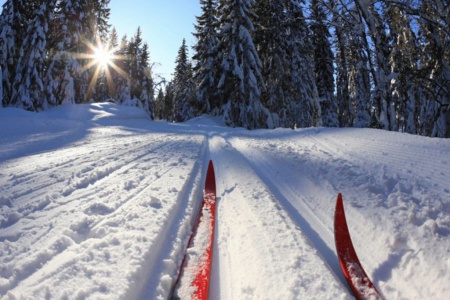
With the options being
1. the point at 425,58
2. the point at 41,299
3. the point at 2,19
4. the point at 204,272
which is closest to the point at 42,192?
the point at 41,299

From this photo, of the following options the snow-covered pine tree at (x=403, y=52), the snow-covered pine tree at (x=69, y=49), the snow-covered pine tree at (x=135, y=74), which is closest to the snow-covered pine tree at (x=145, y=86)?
the snow-covered pine tree at (x=135, y=74)

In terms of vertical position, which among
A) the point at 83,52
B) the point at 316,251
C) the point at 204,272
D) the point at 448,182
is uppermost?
the point at 83,52

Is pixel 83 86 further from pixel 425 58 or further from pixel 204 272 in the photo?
pixel 204 272

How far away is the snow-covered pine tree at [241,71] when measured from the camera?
60.7 ft

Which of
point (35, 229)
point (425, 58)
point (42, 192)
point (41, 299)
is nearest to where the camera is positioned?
point (41, 299)

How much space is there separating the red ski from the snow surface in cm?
7

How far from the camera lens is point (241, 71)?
18422mm

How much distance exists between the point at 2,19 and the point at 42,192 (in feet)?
63.6

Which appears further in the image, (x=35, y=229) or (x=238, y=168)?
(x=238, y=168)

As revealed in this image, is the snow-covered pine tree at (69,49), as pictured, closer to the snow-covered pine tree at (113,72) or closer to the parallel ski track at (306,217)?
the snow-covered pine tree at (113,72)

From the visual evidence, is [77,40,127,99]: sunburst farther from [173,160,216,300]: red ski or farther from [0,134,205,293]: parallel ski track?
[173,160,216,300]: red ski

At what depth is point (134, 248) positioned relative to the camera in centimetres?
208

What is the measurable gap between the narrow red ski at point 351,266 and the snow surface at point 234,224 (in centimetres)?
8

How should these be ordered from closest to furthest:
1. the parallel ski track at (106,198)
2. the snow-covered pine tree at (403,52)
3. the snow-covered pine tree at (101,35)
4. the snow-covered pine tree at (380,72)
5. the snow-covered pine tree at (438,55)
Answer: the parallel ski track at (106,198) < the snow-covered pine tree at (438,55) < the snow-covered pine tree at (403,52) < the snow-covered pine tree at (380,72) < the snow-covered pine tree at (101,35)
